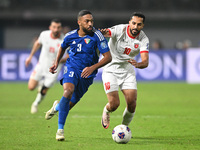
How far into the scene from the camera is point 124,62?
8.27 meters

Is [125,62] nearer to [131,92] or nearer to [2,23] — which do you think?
[131,92]

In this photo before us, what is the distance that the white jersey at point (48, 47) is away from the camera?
12.3m

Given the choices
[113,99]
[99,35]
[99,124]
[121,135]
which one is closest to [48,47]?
[99,124]

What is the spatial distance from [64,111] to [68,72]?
67cm

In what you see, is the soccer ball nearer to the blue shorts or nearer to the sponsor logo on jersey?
the blue shorts

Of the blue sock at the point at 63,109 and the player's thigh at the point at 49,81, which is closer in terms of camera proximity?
the blue sock at the point at 63,109

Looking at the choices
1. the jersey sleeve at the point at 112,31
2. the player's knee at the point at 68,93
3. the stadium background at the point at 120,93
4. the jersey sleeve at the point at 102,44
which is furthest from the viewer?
the jersey sleeve at the point at 112,31

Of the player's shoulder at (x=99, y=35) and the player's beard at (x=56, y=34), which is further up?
the player's beard at (x=56, y=34)

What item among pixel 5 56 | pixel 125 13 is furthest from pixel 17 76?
pixel 125 13

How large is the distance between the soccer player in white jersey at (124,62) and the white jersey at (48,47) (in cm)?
425

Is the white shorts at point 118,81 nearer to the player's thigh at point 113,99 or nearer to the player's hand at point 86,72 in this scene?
the player's thigh at point 113,99

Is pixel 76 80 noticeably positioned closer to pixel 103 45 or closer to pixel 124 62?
pixel 103 45

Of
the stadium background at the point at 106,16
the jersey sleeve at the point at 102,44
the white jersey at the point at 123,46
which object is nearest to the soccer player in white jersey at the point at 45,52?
the white jersey at the point at 123,46

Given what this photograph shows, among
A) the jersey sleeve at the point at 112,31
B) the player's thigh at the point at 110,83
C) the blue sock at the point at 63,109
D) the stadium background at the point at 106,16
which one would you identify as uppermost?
the stadium background at the point at 106,16
